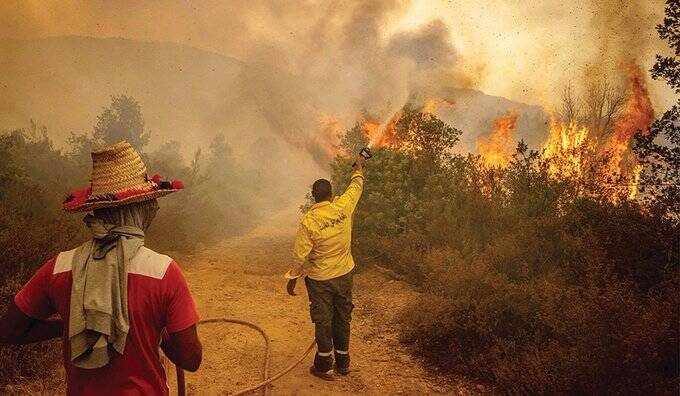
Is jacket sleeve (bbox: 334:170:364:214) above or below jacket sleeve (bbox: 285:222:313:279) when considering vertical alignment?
above

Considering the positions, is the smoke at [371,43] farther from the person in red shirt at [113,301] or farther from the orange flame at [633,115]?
the person in red shirt at [113,301]

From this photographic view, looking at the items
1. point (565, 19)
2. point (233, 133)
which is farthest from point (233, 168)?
point (233, 133)

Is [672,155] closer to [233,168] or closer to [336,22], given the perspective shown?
[336,22]

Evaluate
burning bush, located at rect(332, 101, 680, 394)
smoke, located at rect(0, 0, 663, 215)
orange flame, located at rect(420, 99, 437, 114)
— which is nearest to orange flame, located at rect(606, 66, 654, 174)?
smoke, located at rect(0, 0, 663, 215)

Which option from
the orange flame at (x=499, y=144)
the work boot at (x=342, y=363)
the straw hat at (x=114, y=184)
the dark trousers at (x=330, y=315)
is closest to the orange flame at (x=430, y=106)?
the orange flame at (x=499, y=144)

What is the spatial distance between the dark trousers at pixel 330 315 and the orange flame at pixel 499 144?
47.2ft

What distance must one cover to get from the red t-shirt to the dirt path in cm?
328

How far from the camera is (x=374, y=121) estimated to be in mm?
17375

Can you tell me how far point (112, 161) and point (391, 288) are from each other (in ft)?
24.3

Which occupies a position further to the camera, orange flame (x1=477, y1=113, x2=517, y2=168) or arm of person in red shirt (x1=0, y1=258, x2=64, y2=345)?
orange flame (x1=477, y1=113, x2=517, y2=168)

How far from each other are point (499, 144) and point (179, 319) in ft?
63.7

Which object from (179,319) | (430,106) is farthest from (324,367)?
(430,106)

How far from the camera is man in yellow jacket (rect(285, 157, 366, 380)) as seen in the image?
5066 mm

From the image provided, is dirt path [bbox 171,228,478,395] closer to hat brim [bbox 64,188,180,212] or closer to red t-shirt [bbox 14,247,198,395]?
red t-shirt [bbox 14,247,198,395]
